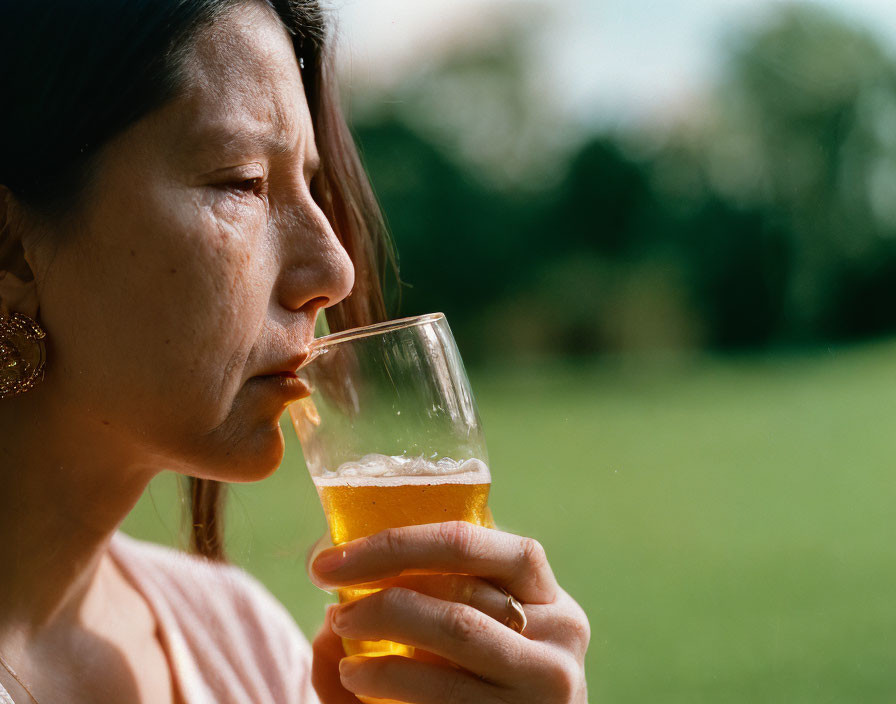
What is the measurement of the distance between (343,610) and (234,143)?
15.3 inches

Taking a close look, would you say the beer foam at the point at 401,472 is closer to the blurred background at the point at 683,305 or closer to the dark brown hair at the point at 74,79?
the dark brown hair at the point at 74,79

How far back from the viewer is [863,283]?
9914 mm

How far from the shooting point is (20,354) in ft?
2.39

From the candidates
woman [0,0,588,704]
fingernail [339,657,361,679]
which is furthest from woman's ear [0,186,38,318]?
fingernail [339,657,361,679]

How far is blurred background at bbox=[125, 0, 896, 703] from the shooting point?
7883 mm

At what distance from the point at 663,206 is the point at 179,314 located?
1370 cm

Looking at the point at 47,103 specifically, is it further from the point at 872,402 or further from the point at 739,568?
the point at 872,402

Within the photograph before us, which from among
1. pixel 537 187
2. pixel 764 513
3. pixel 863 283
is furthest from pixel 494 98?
pixel 764 513

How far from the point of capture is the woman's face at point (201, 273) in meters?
0.70

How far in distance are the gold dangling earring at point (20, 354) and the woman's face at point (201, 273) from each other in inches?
0.5

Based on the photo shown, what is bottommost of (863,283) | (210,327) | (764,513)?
(764,513)

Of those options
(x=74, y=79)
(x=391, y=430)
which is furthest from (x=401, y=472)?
(x=74, y=79)

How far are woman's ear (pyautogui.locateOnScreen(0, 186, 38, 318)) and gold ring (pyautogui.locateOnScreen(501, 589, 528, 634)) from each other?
46 centimetres

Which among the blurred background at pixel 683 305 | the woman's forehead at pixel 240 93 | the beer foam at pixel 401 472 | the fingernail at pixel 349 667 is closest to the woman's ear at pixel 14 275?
the woman's forehead at pixel 240 93
